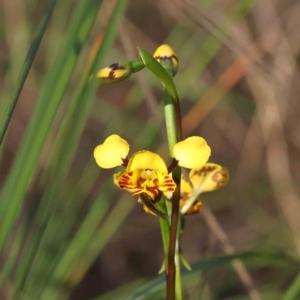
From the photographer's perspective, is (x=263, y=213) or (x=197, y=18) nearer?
(x=197, y=18)

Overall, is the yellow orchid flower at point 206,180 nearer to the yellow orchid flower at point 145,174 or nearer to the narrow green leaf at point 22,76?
the yellow orchid flower at point 145,174

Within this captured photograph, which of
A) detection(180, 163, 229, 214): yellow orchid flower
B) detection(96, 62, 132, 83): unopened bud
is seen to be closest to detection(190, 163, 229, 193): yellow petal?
detection(180, 163, 229, 214): yellow orchid flower

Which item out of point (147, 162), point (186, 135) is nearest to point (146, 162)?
point (147, 162)

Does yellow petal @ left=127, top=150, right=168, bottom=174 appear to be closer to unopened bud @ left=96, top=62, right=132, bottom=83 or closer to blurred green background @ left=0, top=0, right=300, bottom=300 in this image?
unopened bud @ left=96, top=62, right=132, bottom=83

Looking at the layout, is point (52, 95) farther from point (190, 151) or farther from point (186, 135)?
point (186, 135)

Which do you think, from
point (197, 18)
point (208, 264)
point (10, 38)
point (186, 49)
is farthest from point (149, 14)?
point (208, 264)

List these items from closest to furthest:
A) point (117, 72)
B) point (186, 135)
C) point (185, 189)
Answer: point (117, 72)
point (185, 189)
point (186, 135)

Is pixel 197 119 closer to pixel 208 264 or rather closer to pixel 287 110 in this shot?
pixel 287 110
